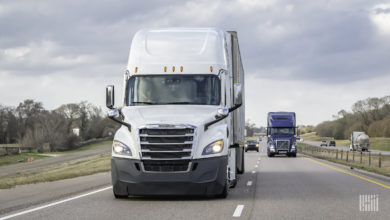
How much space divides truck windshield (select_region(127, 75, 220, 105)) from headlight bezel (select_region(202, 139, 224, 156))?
137 cm

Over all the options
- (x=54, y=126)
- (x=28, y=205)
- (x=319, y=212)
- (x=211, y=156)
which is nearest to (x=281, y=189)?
(x=211, y=156)

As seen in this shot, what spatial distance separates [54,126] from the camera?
12731 cm

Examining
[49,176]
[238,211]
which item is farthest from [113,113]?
[49,176]

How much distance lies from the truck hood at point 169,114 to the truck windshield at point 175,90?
216 millimetres

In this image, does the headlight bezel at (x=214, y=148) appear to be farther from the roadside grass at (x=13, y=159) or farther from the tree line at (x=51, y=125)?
the tree line at (x=51, y=125)

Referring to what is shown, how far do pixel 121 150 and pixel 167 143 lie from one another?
111 cm

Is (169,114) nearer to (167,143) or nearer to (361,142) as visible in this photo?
(167,143)

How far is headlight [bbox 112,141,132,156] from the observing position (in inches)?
509

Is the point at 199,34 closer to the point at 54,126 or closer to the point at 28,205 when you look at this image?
the point at 28,205

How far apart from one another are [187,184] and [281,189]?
15.6 feet

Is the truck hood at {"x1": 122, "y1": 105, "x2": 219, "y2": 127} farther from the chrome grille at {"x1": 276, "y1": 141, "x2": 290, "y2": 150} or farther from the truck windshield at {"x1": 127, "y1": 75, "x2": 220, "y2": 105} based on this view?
the chrome grille at {"x1": 276, "y1": 141, "x2": 290, "y2": 150}

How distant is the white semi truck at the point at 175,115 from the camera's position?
1271cm

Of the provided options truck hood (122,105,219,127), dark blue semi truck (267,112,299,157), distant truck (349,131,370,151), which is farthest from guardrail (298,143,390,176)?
distant truck (349,131,370,151)

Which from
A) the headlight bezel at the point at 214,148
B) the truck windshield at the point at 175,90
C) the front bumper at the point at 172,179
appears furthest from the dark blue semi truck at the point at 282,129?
the front bumper at the point at 172,179
